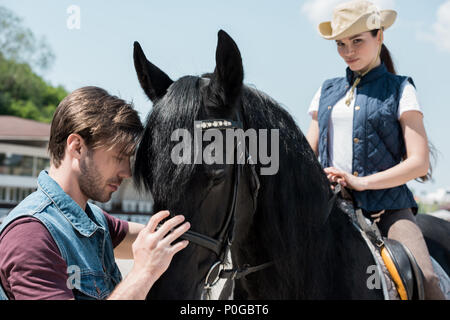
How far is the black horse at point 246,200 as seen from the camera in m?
1.53

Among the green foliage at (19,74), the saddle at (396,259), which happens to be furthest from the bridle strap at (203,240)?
the green foliage at (19,74)

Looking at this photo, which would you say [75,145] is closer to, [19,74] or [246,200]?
[246,200]

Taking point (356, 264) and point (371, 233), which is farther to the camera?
point (371, 233)

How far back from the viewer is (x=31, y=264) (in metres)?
1.53

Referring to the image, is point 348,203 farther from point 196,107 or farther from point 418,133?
point 196,107

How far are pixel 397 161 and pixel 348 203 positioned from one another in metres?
0.41

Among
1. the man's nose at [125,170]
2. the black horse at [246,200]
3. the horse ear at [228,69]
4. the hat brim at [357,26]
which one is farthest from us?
the hat brim at [357,26]

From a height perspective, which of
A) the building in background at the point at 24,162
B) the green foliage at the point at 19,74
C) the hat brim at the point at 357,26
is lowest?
the building in background at the point at 24,162

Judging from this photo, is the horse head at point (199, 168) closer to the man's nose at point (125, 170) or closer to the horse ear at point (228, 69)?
the horse ear at point (228, 69)

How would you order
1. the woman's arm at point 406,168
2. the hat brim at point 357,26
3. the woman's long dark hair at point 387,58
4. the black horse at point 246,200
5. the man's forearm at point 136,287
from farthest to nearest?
1. the woman's long dark hair at point 387,58
2. the hat brim at point 357,26
3. the woman's arm at point 406,168
4. the black horse at point 246,200
5. the man's forearm at point 136,287

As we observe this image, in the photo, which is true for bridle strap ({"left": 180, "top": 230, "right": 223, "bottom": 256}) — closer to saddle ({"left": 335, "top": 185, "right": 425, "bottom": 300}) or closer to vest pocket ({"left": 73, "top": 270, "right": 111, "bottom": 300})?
vest pocket ({"left": 73, "top": 270, "right": 111, "bottom": 300})

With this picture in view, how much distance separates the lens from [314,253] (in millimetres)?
1946
